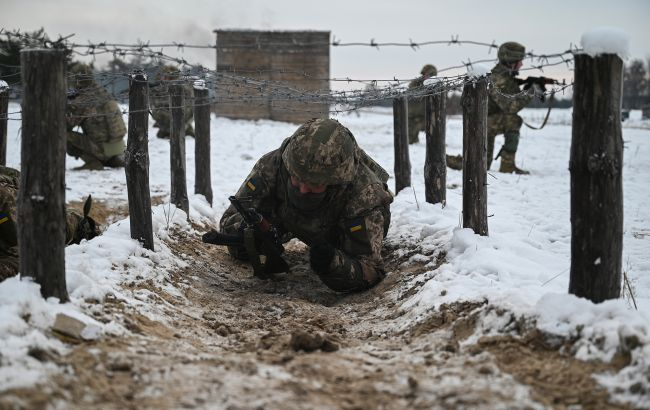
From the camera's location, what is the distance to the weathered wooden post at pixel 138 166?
4746mm

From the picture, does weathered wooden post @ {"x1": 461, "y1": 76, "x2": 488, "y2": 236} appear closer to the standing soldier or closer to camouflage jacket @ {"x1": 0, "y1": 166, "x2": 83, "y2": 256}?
camouflage jacket @ {"x1": 0, "y1": 166, "x2": 83, "y2": 256}

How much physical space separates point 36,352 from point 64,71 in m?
1.39

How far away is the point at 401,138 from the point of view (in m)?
7.58

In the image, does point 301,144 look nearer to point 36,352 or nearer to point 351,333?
point 351,333

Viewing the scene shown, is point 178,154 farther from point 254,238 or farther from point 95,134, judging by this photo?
point 95,134

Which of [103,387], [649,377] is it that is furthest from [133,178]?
[649,377]

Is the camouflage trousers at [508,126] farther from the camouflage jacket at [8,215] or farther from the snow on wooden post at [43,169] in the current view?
the snow on wooden post at [43,169]

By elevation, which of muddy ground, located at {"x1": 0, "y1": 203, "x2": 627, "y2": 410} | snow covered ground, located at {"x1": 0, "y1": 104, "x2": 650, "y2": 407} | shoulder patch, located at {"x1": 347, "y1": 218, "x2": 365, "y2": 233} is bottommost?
muddy ground, located at {"x1": 0, "y1": 203, "x2": 627, "y2": 410}

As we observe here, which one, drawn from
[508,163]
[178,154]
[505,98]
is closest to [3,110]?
[178,154]

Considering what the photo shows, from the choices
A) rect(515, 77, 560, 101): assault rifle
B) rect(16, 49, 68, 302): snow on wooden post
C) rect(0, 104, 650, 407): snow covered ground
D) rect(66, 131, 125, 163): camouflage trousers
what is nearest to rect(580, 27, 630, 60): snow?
rect(0, 104, 650, 407): snow covered ground

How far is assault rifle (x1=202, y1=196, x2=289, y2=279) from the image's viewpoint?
4.94m

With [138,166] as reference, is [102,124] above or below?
above

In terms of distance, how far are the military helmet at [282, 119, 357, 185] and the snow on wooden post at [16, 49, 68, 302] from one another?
1.99 m

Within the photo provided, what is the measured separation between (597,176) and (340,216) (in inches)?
102
